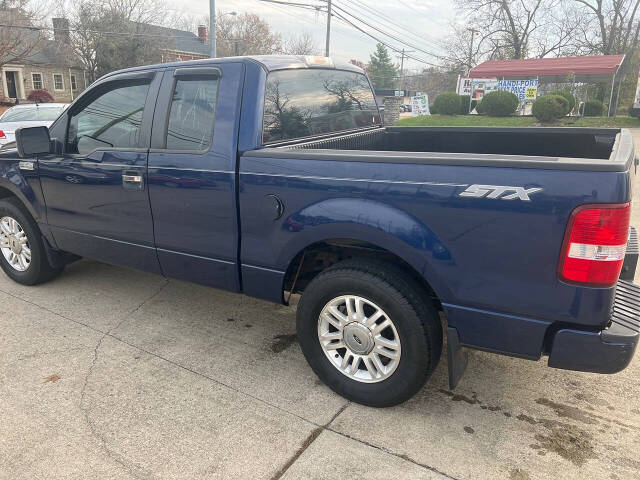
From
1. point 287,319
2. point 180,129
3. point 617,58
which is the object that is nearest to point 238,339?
point 287,319

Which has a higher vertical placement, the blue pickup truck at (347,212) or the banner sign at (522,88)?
the banner sign at (522,88)

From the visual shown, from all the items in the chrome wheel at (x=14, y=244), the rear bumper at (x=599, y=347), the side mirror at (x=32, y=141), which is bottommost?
the chrome wheel at (x=14, y=244)

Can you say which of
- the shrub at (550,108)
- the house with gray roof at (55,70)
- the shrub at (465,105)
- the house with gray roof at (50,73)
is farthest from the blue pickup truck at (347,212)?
the house with gray roof at (50,73)

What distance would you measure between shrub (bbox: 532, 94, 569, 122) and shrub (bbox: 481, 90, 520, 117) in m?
2.74

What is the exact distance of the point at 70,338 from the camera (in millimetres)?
3793

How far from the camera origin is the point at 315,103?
3732mm

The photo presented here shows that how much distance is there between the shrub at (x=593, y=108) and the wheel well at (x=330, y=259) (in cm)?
2752

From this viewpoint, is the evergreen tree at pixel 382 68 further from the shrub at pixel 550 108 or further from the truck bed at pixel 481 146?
the truck bed at pixel 481 146

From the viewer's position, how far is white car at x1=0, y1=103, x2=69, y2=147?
1067 cm

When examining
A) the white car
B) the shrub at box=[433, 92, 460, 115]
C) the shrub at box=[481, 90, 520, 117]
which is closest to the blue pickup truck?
the white car

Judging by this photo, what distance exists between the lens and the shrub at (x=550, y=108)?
71.8 ft

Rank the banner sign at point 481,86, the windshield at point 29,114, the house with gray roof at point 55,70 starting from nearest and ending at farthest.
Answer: the windshield at point 29,114 < the banner sign at point 481,86 < the house with gray roof at point 55,70

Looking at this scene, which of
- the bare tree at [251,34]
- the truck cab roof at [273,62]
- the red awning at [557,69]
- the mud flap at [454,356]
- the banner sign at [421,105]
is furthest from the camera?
the bare tree at [251,34]

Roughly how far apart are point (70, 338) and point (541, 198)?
10.9ft
